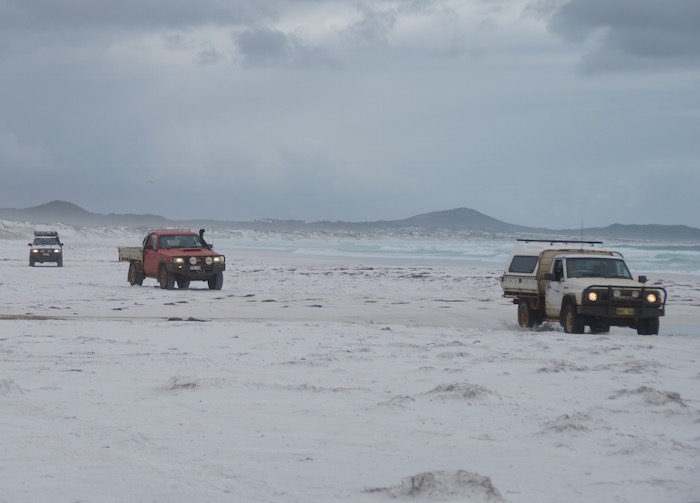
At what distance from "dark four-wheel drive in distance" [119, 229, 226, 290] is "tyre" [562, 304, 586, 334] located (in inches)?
473

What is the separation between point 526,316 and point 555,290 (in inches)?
45.4

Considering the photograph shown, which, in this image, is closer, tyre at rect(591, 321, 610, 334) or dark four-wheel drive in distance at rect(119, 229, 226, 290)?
tyre at rect(591, 321, 610, 334)

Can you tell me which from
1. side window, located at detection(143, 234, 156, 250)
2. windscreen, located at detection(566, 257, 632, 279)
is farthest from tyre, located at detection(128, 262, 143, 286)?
windscreen, located at detection(566, 257, 632, 279)

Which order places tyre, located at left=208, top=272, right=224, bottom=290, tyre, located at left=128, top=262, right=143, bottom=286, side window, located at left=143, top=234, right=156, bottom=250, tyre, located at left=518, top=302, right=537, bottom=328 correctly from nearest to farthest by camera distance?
1. tyre, located at left=518, top=302, right=537, bottom=328
2. tyre, located at left=208, top=272, right=224, bottom=290
3. side window, located at left=143, top=234, right=156, bottom=250
4. tyre, located at left=128, top=262, right=143, bottom=286

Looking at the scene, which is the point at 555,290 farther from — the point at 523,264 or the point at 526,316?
the point at 523,264

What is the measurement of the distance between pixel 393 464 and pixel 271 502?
3.75 feet

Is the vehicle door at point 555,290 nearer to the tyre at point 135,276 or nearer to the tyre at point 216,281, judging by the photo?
the tyre at point 216,281

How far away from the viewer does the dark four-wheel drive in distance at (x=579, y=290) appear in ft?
50.7

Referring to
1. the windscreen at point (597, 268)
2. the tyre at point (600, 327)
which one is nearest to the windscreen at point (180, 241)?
the windscreen at point (597, 268)

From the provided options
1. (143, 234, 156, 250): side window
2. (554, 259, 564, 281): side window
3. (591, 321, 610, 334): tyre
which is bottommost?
(591, 321, 610, 334): tyre

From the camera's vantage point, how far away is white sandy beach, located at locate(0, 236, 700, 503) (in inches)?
225

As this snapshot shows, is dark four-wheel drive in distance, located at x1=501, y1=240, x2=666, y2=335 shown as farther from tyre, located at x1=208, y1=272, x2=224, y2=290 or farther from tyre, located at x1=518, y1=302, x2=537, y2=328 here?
tyre, located at x1=208, y1=272, x2=224, y2=290

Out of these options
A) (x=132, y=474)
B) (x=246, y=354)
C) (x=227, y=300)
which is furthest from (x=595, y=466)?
(x=227, y=300)

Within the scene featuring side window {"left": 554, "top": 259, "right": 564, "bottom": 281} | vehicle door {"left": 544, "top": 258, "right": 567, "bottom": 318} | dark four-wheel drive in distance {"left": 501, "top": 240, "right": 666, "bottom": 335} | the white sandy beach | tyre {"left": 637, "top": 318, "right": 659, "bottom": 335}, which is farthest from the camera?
side window {"left": 554, "top": 259, "right": 564, "bottom": 281}
